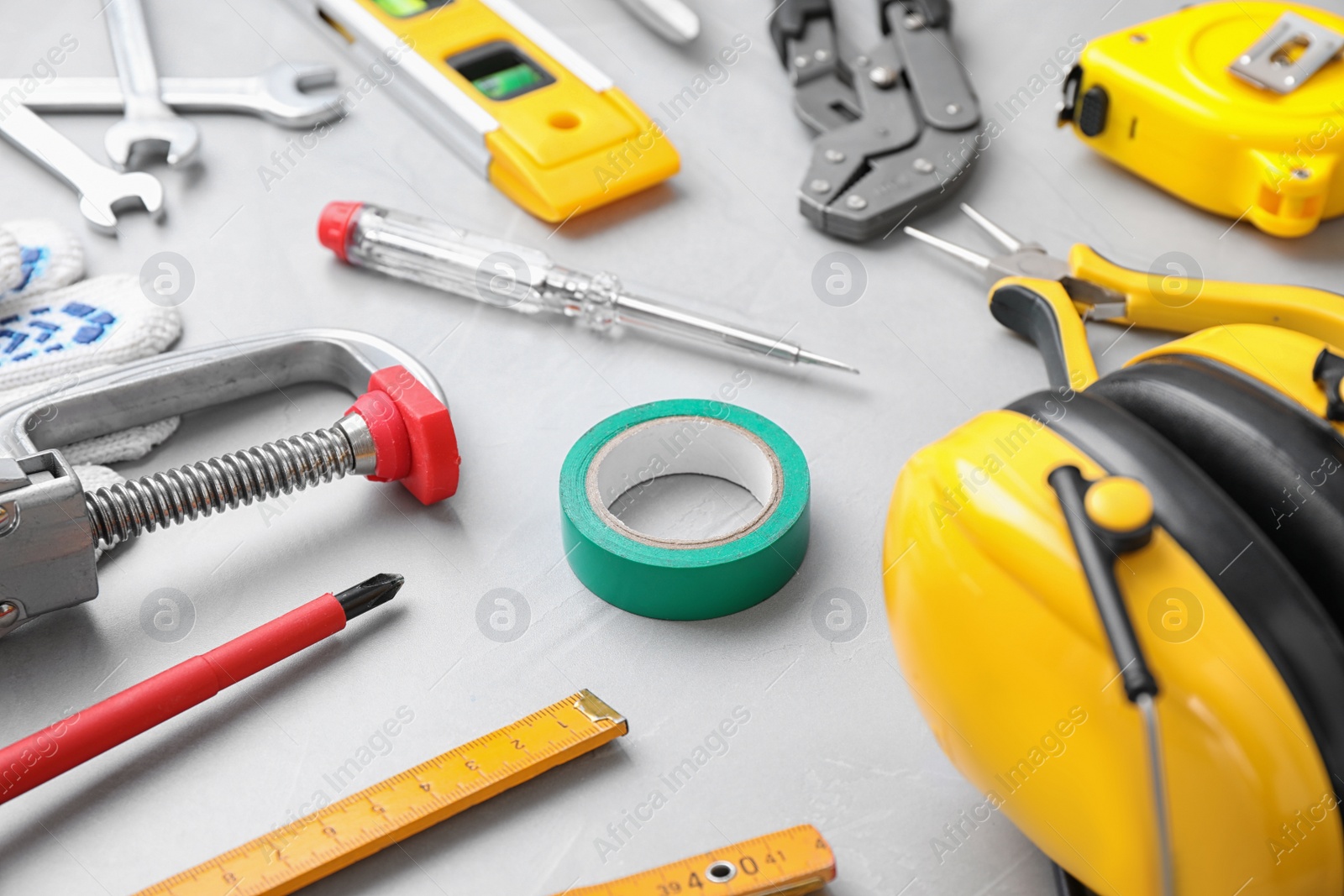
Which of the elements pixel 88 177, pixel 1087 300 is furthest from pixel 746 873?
pixel 88 177

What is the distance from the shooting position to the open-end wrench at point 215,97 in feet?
4.58

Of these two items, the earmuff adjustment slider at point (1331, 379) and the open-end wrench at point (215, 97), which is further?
the open-end wrench at point (215, 97)

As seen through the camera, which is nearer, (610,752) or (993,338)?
(610,752)

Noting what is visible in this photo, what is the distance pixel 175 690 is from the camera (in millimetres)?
827

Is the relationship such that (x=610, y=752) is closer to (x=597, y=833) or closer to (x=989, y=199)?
(x=597, y=833)

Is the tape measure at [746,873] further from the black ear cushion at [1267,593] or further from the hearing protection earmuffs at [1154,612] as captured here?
the black ear cushion at [1267,593]

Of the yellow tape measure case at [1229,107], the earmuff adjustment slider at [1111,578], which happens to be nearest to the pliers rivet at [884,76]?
the yellow tape measure case at [1229,107]

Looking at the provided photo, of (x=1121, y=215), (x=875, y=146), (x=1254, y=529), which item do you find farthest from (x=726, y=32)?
(x=1254, y=529)

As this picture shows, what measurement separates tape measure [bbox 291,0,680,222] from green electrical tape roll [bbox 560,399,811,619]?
0.35 m

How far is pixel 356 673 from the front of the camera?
0.90 metres

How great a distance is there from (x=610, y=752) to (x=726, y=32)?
0.93 m

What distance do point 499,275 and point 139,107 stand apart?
1.64 feet

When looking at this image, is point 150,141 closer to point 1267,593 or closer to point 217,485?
point 217,485

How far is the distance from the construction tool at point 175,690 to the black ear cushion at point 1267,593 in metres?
0.53
